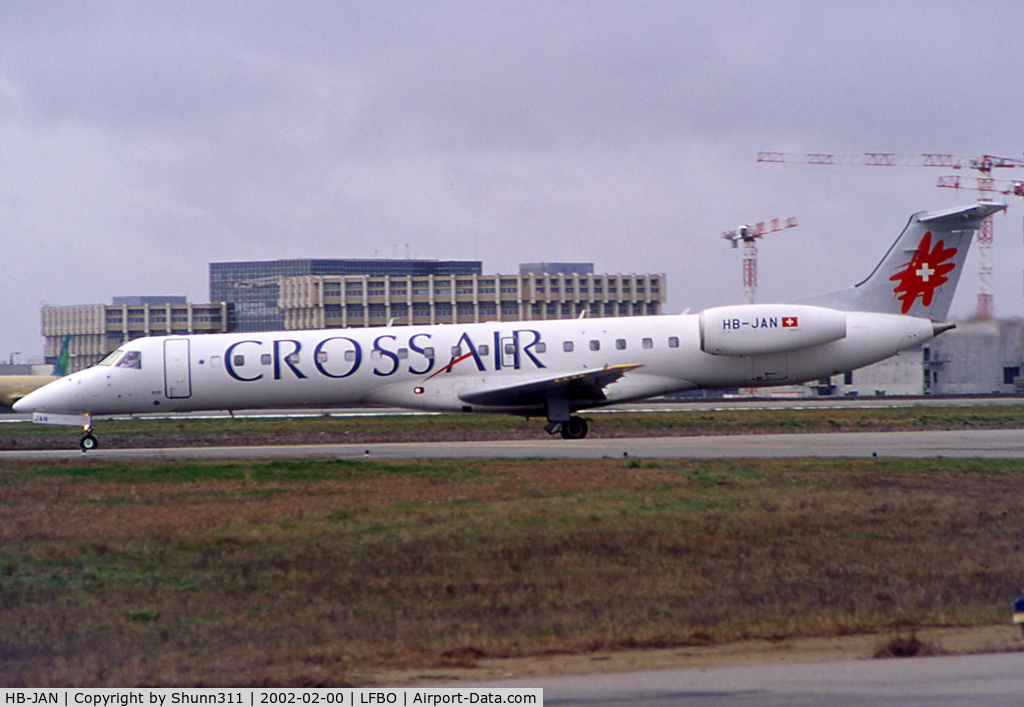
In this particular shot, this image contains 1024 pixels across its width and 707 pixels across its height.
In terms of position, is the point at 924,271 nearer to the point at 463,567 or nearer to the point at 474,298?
the point at 463,567

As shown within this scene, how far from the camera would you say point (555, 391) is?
91.4 ft

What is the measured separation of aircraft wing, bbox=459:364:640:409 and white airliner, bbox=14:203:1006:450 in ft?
0.17

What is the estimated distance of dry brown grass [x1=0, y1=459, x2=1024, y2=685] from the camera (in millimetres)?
8312

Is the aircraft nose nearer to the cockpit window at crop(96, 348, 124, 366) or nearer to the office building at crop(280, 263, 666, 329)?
the cockpit window at crop(96, 348, 124, 366)

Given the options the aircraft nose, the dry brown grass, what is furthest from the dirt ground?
the aircraft nose

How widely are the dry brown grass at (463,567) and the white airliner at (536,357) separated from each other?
9.36 meters

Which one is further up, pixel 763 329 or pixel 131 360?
pixel 763 329

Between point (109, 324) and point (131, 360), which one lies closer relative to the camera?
point (131, 360)

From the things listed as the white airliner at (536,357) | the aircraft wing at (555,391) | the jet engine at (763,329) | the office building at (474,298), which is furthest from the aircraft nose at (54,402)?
the office building at (474,298)

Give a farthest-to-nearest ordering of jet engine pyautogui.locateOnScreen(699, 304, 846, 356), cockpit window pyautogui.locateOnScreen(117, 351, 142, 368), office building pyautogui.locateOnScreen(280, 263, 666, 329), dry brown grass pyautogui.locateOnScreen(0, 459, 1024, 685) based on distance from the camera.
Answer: office building pyautogui.locateOnScreen(280, 263, 666, 329), cockpit window pyautogui.locateOnScreen(117, 351, 142, 368), jet engine pyautogui.locateOnScreen(699, 304, 846, 356), dry brown grass pyautogui.locateOnScreen(0, 459, 1024, 685)

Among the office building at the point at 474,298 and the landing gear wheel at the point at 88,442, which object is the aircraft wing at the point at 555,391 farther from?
the office building at the point at 474,298

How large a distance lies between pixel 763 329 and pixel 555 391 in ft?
19.8

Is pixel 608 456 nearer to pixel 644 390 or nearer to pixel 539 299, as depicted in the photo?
pixel 644 390
